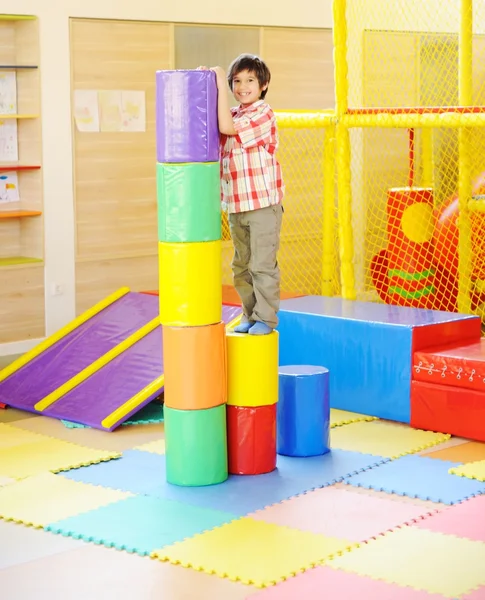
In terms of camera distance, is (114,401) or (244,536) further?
(114,401)

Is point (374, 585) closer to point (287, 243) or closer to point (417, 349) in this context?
point (417, 349)

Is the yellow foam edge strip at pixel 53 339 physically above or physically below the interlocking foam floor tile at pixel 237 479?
above

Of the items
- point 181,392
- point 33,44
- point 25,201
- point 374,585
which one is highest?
point 33,44

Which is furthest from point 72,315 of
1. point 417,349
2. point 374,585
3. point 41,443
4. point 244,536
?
point 374,585

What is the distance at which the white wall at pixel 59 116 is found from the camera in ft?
24.9

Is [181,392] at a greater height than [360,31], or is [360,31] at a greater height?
[360,31]

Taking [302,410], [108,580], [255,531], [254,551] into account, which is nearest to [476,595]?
[254,551]

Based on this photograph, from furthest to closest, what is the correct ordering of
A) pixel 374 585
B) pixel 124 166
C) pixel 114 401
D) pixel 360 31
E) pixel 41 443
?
pixel 360 31 → pixel 124 166 → pixel 114 401 → pixel 41 443 → pixel 374 585

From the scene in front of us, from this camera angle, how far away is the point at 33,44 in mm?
7559

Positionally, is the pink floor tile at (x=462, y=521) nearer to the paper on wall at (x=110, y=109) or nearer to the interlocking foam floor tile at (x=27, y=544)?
the interlocking foam floor tile at (x=27, y=544)

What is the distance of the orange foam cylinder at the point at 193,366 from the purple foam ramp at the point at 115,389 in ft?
3.66

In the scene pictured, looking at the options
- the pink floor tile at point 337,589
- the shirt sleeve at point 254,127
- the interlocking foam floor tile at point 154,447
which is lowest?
the pink floor tile at point 337,589

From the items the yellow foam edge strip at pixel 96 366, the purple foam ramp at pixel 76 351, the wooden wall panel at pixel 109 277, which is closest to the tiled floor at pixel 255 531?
the yellow foam edge strip at pixel 96 366

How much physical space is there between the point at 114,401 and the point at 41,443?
0.56 meters
